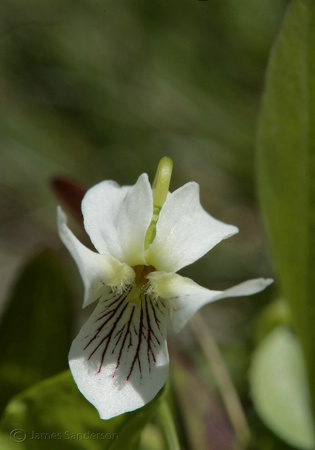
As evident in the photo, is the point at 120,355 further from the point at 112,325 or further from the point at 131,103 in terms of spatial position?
the point at 131,103

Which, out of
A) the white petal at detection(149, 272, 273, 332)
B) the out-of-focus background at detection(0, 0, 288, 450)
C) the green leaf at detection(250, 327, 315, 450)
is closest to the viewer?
the white petal at detection(149, 272, 273, 332)

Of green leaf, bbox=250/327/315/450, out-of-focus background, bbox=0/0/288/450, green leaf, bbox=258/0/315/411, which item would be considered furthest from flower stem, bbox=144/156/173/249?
out-of-focus background, bbox=0/0/288/450

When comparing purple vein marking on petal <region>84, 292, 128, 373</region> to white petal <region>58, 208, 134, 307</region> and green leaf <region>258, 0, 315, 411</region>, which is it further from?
green leaf <region>258, 0, 315, 411</region>

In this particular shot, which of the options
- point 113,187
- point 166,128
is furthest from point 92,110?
point 113,187

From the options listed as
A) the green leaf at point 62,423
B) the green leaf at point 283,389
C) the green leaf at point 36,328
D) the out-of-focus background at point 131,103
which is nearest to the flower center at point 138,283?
the green leaf at point 62,423

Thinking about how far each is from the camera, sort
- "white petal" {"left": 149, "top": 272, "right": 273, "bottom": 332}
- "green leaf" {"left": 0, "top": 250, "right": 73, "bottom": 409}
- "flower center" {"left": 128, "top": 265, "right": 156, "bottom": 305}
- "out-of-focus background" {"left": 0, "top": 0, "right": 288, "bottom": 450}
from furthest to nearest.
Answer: "out-of-focus background" {"left": 0, "top": 0, "right": 288, "bottom": 450} → "green leaf" {"left": 0, "top": 250, "right": 73, "bottom": 409} → "flower center" {"left": 128, "top": 265, "right": 156, "bottom": 305} → "white petal" {"left": 149, "top": 272, "right": 273, "bottom": 332}

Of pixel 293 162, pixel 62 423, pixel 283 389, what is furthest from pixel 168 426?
pixel 283 389
